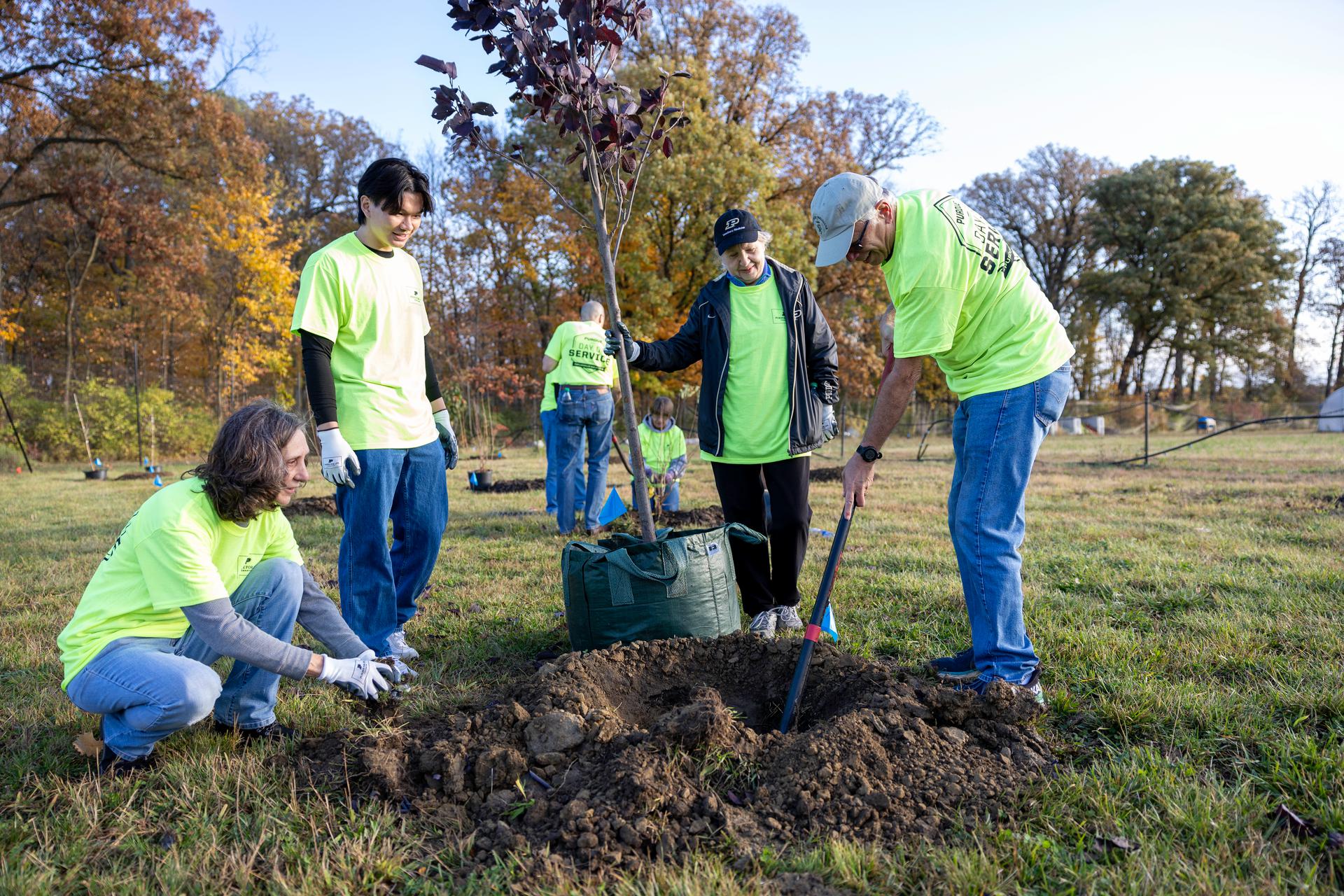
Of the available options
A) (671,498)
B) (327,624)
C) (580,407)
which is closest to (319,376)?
(327,624)

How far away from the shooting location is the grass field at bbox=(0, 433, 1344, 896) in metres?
1.75

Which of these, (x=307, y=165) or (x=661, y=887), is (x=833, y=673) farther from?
(x=307, y=165)

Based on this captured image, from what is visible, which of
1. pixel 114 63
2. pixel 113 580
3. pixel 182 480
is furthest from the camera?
pixel 114 63

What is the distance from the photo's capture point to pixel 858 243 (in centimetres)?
251

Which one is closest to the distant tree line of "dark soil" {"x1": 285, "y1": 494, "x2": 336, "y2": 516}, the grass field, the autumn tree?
the autumn tree

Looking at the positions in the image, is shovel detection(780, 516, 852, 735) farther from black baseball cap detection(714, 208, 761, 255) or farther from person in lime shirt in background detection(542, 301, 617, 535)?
person in lime shirt in background detection(542, 301, 617, 535)

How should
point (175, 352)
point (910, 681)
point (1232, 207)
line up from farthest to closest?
point (1232, 207)
point (175, 352)
point (910, 681)

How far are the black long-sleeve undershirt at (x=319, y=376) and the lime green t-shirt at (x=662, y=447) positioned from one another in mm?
4064

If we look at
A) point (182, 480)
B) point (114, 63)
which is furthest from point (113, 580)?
point (114, 63)

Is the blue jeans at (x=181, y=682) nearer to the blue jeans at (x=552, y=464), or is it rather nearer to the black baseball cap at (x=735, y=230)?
the black baseball cap at (x=735, y=230)

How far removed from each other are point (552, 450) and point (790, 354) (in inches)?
126

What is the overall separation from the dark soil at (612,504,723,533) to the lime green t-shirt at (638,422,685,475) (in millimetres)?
413

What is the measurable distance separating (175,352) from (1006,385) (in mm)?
25124

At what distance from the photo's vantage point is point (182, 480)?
244 cm
